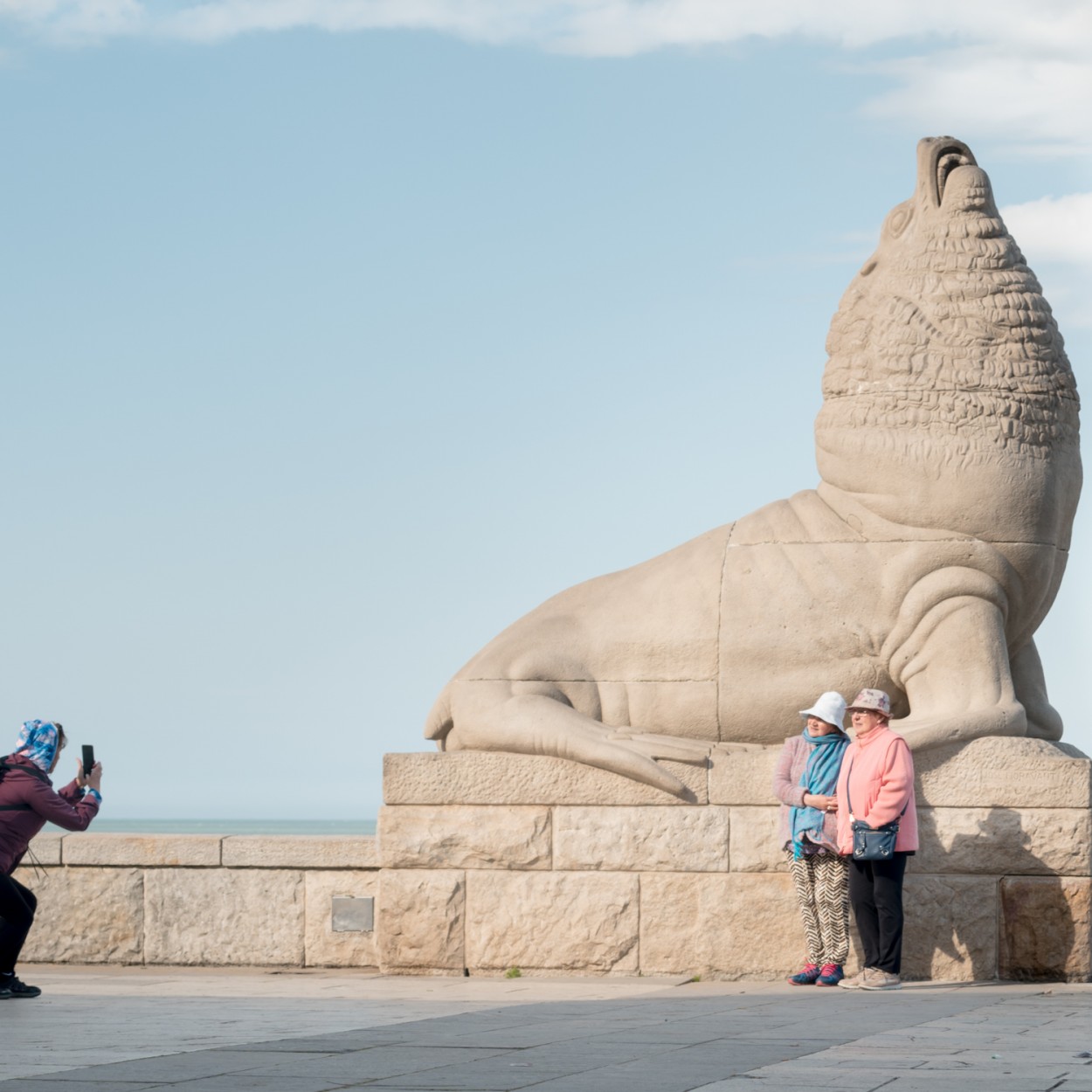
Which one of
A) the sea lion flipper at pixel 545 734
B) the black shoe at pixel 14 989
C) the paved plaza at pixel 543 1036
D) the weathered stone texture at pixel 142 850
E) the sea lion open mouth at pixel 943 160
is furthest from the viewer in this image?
the weathered stone texture at pixel 142 850

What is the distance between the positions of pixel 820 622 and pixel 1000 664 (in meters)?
0.87

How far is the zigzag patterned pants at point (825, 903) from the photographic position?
27.0ft

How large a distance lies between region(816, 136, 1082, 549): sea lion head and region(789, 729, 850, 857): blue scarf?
51.6 inches

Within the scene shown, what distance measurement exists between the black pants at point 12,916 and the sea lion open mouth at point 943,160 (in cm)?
554

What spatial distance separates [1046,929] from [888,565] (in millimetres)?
1854

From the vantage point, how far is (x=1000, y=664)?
885 centimetres

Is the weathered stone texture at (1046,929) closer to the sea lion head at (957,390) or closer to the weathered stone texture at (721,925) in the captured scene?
the weathered stone texture at (721,925)

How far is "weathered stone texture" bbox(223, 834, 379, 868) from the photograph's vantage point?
954 cm

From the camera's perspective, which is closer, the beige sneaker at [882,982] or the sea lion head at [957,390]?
the beige sneaker at [882,982]

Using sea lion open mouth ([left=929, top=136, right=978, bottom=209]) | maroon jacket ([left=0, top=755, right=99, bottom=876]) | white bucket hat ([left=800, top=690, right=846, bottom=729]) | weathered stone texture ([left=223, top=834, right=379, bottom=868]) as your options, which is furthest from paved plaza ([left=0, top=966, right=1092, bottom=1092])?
sea lion open mouth ([left=929, top=136, right=978, bottom=209])

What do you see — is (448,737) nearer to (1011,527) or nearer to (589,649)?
(589,649)

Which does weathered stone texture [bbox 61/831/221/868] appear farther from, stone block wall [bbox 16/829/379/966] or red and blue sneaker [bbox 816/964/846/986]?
red and blue sneaker [bbox 816/964/846/986]

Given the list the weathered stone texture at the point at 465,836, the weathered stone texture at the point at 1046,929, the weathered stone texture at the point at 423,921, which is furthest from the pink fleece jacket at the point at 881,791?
the weathered stone texture at the point at 423,921

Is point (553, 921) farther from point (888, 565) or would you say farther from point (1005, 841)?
point (888, 565)
